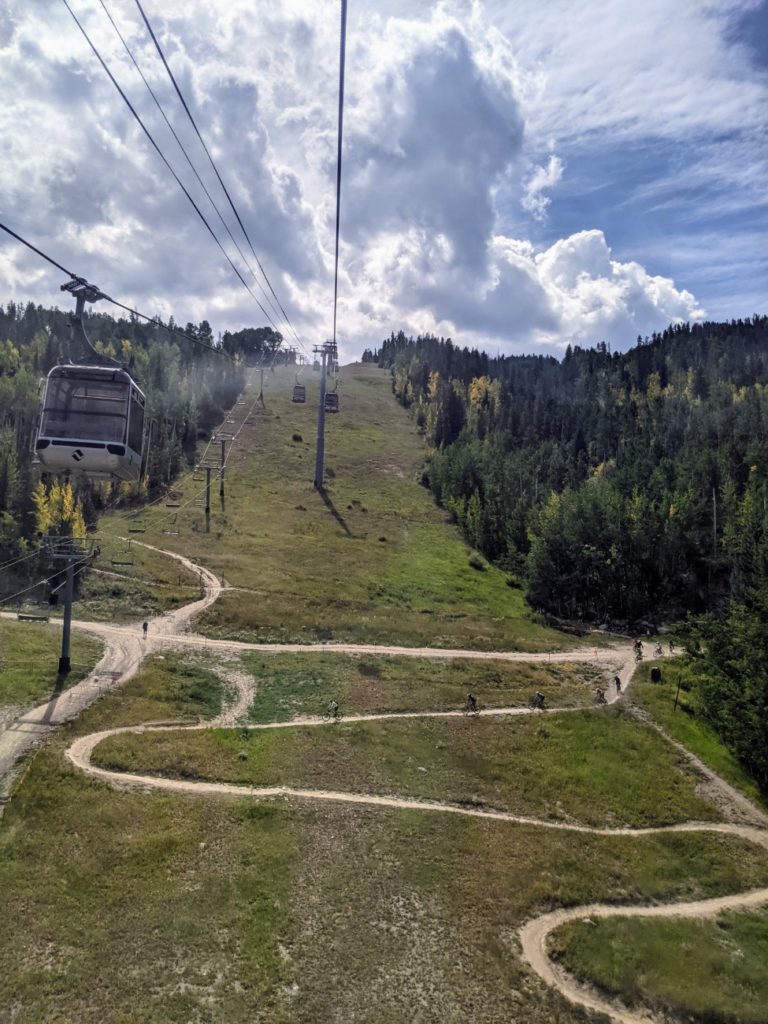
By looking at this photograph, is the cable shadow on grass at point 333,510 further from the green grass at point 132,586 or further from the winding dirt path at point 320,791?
the winding dirt path at point 320,791

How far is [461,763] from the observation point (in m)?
42.3

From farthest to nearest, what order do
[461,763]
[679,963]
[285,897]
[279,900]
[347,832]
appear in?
[461,763]
[347,832]
[679,963]
[285,897]
[279,900]

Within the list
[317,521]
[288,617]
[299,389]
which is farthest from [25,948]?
[317,521]

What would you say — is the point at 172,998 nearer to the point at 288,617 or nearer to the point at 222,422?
the point at 288,617

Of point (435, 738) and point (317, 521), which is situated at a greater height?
point (317, 521)

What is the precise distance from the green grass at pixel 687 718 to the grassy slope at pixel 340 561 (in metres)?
12.2

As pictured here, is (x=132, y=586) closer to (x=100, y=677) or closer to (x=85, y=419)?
(x=100, y=677)

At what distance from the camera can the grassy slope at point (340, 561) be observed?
6825cm

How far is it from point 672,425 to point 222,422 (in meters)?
Result: 124

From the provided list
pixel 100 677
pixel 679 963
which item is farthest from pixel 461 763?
pixel 100 677

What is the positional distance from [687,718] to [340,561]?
5072 centimetres

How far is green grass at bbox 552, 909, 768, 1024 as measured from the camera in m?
26.3

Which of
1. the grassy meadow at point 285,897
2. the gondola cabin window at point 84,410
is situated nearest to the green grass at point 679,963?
the grassy meadow at point 285,897

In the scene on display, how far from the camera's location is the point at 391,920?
90.0 ft
